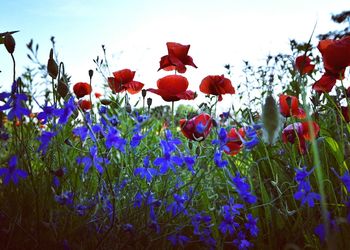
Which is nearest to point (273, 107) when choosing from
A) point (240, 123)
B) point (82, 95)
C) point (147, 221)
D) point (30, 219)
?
point (147, 221)

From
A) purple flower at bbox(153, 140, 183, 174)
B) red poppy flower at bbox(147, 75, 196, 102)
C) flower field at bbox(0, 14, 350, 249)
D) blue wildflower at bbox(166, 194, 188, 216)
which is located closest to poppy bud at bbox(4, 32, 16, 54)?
flower field at bbox(0, 14, 350, 249)

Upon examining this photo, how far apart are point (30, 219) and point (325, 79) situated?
1.07m

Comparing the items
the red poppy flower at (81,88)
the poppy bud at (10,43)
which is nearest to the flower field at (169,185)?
the poppy bud at (10,43)

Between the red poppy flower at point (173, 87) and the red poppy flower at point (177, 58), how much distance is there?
8cm

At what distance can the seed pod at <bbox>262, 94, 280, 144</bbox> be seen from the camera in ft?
1.68

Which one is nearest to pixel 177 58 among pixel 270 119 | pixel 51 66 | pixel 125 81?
pixel 125 81

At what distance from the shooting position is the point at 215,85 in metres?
1.90

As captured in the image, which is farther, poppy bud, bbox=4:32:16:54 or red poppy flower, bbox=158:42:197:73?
red poppy flower, bbox=158:42:197:73

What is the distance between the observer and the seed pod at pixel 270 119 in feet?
1.68

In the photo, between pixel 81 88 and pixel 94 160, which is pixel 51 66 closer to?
pixel 94 160

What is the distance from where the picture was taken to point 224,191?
188 centimetres

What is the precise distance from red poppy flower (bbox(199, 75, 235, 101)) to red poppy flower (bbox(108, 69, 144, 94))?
312 millimetres

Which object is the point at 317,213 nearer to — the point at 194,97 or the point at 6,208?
the point at 194,97

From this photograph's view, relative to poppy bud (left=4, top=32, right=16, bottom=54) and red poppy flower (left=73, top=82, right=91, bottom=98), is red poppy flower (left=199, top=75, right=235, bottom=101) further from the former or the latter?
poppy bud (left=4, top=32, right=16, bottom=54)
